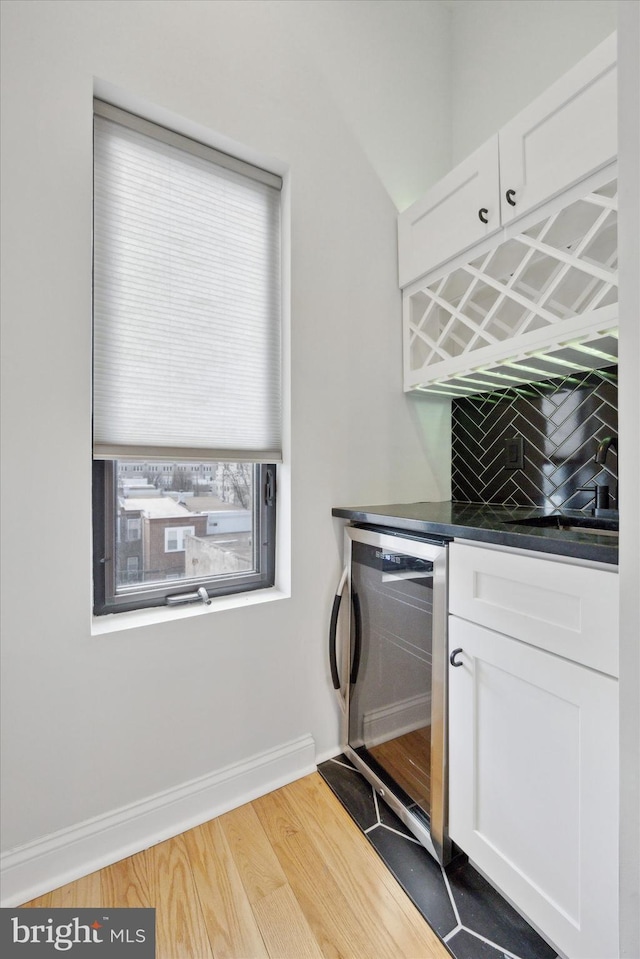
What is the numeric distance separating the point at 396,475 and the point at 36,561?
52.1 inches

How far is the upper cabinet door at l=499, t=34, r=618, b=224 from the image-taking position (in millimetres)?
1113

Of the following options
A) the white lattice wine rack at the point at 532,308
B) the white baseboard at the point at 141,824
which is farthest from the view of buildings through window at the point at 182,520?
the white lattice wine rack at the point at 532,308

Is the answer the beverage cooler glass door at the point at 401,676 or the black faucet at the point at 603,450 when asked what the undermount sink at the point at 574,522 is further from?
the beverage cooler glass door at the point at 401,676

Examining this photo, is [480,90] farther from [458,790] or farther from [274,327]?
[458,790]

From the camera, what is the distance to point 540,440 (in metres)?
1.72

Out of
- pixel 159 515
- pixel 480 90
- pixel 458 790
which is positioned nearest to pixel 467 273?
pixel 480 90

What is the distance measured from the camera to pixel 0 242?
3.76 ft

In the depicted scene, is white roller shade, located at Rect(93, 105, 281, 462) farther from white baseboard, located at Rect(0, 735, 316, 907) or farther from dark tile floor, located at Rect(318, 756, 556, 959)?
dark tile floor, located at Rect(318, 756, 556, 959)

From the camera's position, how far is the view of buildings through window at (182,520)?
1.45 metres

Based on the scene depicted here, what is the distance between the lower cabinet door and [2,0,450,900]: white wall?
0.68 meters

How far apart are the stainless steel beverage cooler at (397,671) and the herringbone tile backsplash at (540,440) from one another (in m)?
0.69

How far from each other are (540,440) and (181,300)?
1414mm

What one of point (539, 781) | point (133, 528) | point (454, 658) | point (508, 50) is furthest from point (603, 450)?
point (508, 50)

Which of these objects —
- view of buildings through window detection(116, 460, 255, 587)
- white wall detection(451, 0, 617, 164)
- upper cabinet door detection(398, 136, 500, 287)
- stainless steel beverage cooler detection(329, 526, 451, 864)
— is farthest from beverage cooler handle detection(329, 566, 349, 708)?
white wall detection(451, 0, 617, 164)
